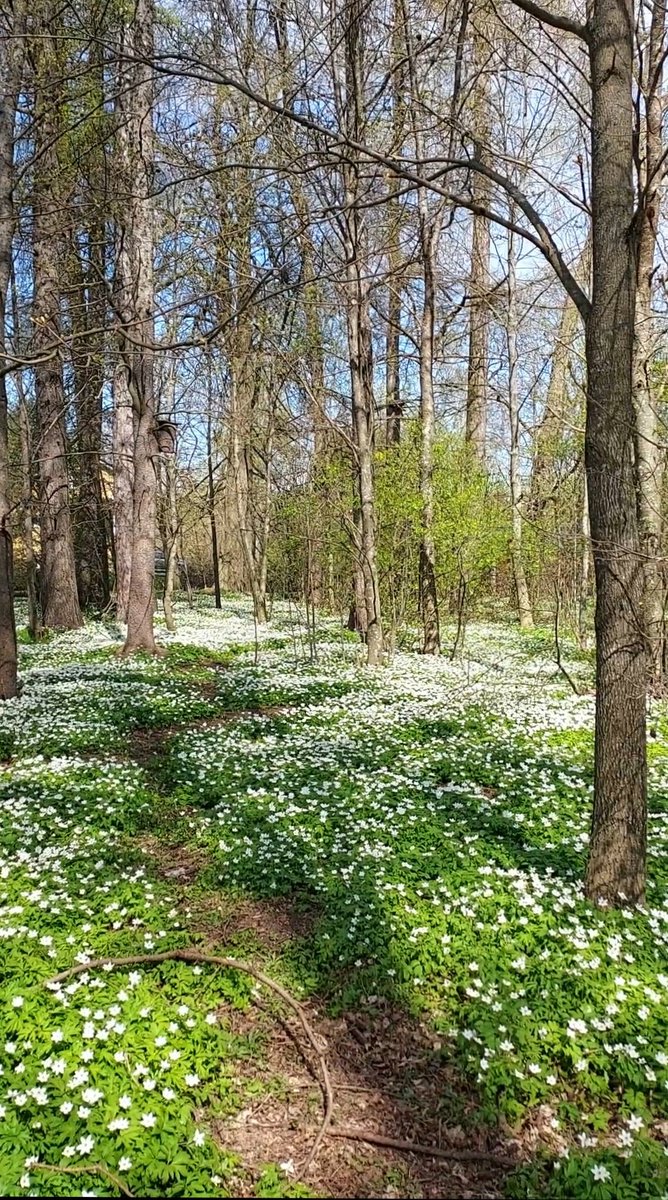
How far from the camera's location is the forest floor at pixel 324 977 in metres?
3.03

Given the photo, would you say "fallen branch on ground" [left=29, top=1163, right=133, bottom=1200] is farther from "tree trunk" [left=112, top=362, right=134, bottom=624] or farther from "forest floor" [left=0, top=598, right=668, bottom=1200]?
"tree trunk" [left=112, top=362, right=134, bottom=624]

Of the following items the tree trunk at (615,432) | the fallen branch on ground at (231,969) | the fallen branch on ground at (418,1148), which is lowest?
the fallen branch on ground at (418,1148)

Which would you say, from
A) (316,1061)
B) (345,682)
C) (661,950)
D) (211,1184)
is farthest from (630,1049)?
(345,682)

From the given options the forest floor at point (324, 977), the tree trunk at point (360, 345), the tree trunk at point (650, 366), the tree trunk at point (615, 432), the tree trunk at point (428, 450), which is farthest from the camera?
the tree trunk at point (428, 450)

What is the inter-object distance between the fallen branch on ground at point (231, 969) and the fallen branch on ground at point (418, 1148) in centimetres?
12

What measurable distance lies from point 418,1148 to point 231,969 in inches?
59.1

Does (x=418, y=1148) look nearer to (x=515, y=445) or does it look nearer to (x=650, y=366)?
(x=650, y=366)

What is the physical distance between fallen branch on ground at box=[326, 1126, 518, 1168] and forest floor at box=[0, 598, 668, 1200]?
0.02 meters

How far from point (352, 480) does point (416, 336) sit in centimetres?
579

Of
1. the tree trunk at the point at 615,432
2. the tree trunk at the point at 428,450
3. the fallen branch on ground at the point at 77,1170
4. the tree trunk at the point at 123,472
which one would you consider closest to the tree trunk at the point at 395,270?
the tree trunk at the point at 428,450

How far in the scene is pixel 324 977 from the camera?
14.1 feet

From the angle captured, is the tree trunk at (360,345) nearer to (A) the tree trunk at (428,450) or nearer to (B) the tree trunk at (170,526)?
(A) the tree trunk at (428,450)

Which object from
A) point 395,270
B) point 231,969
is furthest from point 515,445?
point 231,969

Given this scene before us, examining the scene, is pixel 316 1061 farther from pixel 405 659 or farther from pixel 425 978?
pixel 405 659
